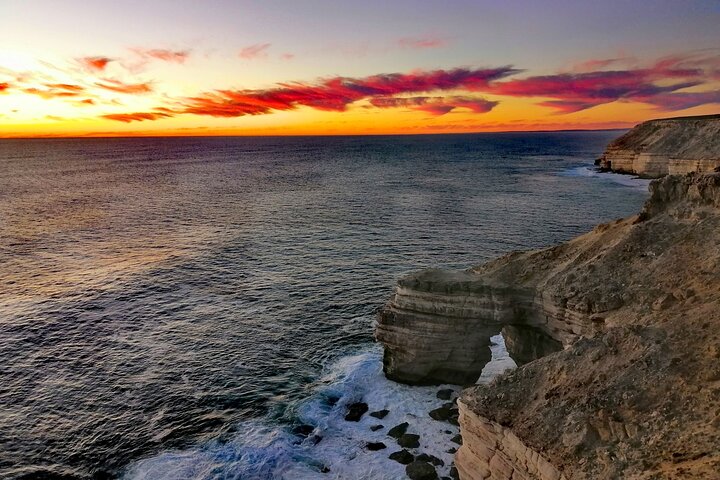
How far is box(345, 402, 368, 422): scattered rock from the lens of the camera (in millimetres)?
26138

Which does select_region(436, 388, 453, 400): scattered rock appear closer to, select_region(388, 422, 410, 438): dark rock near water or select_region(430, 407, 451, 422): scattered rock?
select_region(430, 407, 451, 422): scattered rock

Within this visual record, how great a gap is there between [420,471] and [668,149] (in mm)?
107377

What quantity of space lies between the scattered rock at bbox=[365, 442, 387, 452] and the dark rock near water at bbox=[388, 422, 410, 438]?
35.5 inches

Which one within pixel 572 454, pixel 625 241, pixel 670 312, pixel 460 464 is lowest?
pixel 460 464

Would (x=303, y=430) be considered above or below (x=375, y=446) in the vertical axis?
below

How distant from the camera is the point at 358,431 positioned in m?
25.1

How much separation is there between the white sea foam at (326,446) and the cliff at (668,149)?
76.9 metres

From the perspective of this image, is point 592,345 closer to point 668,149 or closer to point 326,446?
point 326,446

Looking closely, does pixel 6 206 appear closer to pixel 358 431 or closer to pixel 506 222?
pixel 506 222

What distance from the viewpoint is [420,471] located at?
21.5m

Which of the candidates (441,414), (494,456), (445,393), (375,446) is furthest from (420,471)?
(445,393)

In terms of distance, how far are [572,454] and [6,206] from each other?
106m

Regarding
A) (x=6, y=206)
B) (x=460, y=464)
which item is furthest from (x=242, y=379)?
(x=6, y=206)

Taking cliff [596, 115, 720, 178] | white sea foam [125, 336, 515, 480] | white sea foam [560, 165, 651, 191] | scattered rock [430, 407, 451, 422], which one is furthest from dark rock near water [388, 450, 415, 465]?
white sea foam [560, 165, 651, 191]
